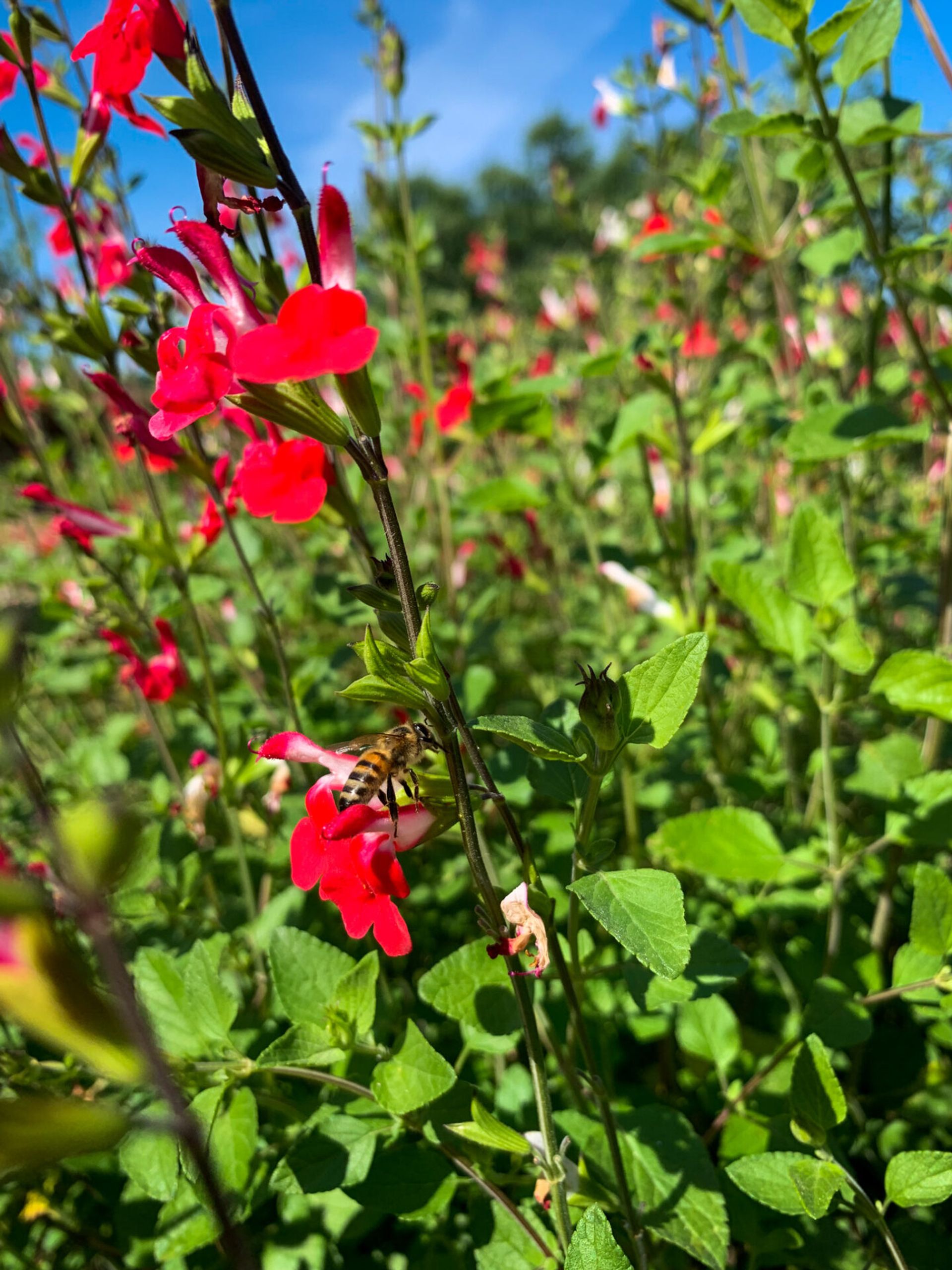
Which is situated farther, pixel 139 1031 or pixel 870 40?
pixel 870 40

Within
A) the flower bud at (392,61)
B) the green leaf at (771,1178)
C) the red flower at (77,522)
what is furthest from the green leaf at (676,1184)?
the flower bud at (392,61)

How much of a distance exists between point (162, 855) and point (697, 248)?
4.34 ft

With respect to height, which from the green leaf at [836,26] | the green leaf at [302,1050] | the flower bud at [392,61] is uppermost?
the flower bud at [392,61]

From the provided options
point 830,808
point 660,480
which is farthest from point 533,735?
point 660,480

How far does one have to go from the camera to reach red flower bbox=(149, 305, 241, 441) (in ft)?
2.10

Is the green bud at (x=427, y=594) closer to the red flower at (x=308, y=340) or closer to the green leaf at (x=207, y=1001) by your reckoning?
the red flower at (x=308, y=340)

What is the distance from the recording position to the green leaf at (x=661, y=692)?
0.63 metres

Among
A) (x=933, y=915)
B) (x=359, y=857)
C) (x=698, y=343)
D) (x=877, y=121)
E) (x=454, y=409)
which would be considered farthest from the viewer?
(x=698, y=343)

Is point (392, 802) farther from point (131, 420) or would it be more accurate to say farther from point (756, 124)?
point (756, 124)

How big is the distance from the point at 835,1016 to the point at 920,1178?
236mm

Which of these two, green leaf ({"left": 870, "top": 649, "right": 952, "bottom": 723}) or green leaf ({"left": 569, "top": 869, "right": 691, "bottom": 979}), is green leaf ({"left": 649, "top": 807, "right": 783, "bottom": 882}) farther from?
green leaf ({"left": 569, "top": 869, "right": 691, "bottom": 979})

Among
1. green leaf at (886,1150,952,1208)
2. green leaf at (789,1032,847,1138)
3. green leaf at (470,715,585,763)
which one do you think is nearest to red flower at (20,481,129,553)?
green leaf at (470,715,585,763)

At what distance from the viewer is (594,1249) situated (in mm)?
573

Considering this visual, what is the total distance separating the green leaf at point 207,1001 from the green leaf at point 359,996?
12 centimetres
